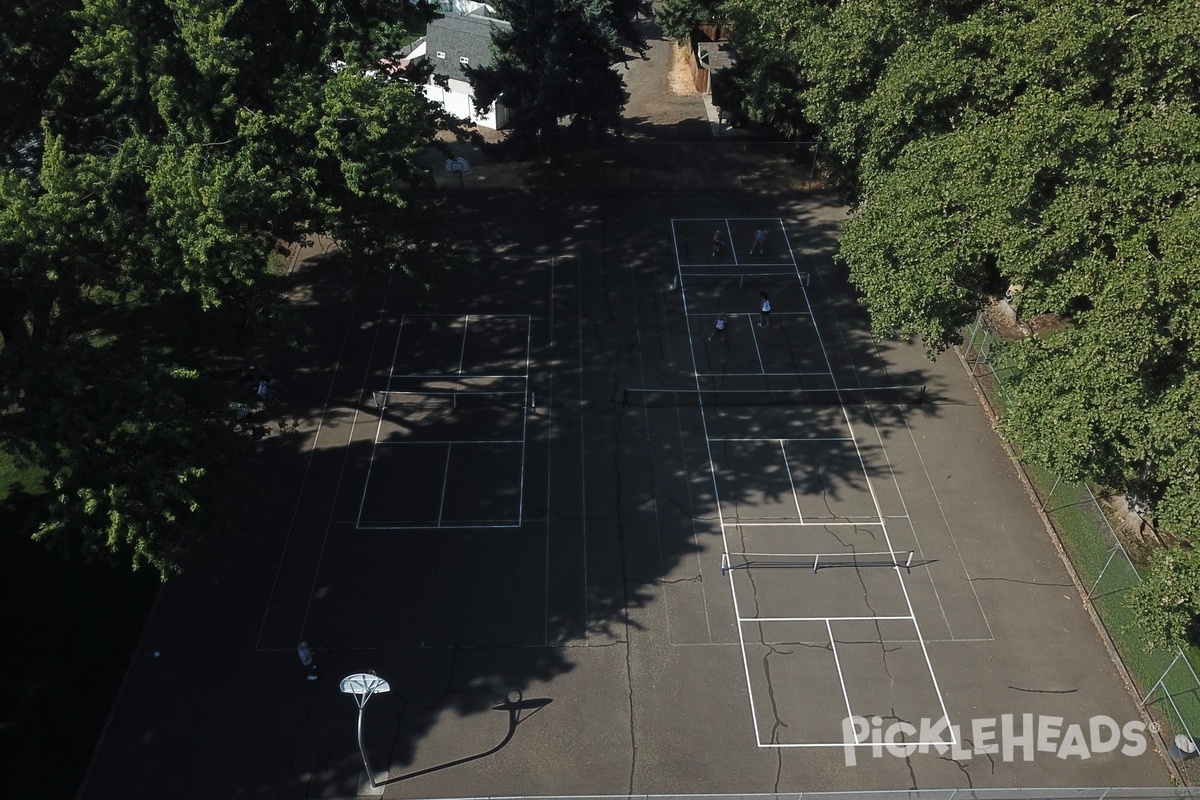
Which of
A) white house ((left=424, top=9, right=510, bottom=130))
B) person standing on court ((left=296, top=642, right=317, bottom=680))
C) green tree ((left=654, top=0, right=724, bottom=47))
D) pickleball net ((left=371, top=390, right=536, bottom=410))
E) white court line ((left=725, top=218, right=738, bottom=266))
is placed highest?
green tree ((left=654, top=0, right=724, bottom=47))

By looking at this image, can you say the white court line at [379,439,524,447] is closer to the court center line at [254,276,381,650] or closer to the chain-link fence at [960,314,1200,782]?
the court center line at [254,276,381,650]

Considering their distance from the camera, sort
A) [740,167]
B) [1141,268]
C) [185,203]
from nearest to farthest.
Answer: [1141,268]
[185,203]
[740,167]

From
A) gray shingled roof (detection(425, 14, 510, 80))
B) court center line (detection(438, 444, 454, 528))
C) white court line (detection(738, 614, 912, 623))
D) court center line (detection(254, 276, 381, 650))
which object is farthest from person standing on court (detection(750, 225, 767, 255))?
white court line (detection(738, 614, 912, 623))

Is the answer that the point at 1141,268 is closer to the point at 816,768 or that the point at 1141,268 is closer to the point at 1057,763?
the point at 1057,763

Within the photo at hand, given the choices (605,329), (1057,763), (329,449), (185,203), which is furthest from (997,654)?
(185,203)

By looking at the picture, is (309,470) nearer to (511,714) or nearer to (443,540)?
(443,540)

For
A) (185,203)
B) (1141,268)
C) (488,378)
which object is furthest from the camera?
(488,378)

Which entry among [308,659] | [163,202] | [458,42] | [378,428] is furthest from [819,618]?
[458,42]
